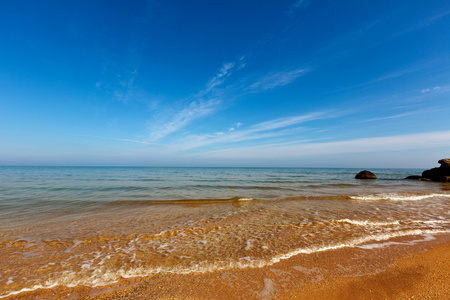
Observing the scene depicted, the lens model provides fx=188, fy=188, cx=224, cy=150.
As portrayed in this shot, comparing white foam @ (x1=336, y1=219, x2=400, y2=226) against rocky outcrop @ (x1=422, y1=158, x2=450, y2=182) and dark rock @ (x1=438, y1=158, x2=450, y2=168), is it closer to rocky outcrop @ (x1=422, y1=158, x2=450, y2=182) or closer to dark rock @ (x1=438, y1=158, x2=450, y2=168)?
rocky outcrop @ (x1=422, y1=158, x2=450, y2=182)

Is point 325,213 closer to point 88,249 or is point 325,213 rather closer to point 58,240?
point 88,249

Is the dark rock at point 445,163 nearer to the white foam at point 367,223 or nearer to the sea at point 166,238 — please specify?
the sea at point 166,238

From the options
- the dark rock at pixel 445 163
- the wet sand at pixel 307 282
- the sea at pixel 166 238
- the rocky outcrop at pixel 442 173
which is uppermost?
the dark rock at pixel 445 163

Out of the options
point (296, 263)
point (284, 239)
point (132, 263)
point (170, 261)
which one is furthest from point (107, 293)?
point (284, 239)

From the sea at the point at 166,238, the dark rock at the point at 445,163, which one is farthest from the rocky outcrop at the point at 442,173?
the sea at the point at 166,238

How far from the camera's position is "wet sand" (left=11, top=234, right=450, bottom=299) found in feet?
10.3

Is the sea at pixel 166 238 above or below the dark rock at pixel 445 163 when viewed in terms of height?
below

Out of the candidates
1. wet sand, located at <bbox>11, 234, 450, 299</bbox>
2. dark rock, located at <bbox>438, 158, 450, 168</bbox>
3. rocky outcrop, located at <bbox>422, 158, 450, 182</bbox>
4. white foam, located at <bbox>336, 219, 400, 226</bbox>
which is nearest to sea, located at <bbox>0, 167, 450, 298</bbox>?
white foam, located at <bbox>336, 219, 400, 226</bbox>

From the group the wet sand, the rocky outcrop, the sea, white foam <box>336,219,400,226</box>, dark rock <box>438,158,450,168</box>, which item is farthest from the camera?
dark rock <box>438,158,450,168</box>

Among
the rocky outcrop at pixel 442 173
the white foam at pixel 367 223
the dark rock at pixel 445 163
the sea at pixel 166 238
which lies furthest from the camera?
the dark rock at pixel 445 163

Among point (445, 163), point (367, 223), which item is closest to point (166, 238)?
point (367, 223)

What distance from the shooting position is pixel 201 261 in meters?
4.31

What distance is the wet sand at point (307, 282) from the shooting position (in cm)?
314

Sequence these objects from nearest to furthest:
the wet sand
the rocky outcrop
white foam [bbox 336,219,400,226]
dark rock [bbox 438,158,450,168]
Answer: the wet sand < white foam [bbox 336,219,400,226] < the rocky outcrop < dark rock [bbox 438,158,450,168]
